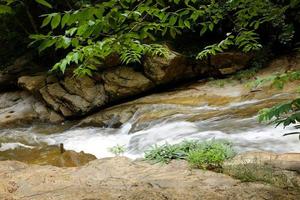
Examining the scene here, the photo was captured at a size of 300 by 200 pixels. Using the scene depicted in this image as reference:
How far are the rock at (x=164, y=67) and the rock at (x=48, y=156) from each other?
13.8 feet

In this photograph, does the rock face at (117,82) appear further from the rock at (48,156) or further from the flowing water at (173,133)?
the rock at (48,156)

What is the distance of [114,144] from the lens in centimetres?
881

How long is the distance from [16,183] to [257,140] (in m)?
4.31

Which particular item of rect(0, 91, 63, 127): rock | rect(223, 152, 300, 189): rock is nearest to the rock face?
rect(0, 91, 63, 127): rock

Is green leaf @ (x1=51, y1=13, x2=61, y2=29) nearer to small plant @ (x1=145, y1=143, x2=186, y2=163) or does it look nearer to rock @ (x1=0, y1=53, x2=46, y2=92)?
small plant @ (x1=145, y1=143, x2=186, y2=163)

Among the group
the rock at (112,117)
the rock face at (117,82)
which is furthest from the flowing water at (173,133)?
the rock face at (117,82)

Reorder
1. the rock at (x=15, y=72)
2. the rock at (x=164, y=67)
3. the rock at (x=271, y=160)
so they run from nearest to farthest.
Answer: the rock at (x=271, y=160), the rock at (x=164, y=67), the rock at (x=15, y=72)

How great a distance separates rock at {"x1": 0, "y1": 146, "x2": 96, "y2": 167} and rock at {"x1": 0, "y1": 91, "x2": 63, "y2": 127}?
10.9 feet

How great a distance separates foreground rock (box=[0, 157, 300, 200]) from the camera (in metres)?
3.20

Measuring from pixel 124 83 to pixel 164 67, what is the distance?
140 centimetres

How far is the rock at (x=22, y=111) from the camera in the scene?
40.3ft

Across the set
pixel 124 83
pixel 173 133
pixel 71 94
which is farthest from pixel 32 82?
pixel 173 133

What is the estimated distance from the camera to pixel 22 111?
1301 centimetres

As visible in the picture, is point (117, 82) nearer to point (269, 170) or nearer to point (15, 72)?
point (15, 72)
